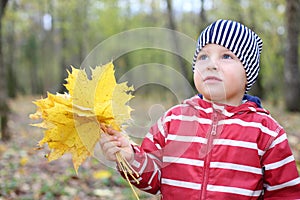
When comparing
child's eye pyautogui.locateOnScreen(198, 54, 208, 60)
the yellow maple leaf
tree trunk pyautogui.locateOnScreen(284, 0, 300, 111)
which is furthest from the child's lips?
tree trunk pyautogui.locateOnScreen(284, 0, 300, 111)

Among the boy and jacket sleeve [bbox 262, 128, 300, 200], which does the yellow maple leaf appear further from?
jacket sleeve [bbox 262, 128, 300, 200]

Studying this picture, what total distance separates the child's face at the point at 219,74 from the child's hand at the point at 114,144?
46 centimetres

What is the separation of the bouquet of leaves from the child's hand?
31 mm

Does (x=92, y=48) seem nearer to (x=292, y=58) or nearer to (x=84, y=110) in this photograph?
(x=292, y=58)

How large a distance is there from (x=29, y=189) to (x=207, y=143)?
3.10m

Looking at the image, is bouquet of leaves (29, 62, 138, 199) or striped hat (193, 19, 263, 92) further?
striped hat (193, 19, 263, 92)

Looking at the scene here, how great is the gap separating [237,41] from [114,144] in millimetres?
761

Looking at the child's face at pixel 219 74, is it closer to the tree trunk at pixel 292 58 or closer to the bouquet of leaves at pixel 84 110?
the bouquet of leaves at pixel 84 110

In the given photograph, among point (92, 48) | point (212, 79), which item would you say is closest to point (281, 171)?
point (212, 79)

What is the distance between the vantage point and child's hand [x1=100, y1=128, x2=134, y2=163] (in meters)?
1.82

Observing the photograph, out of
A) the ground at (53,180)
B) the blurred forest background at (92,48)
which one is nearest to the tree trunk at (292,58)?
the blurred forest background at (92,48)

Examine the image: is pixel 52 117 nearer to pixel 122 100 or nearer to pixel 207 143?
pixel 122 100

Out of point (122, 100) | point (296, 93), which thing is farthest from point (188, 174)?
point (296, 93)

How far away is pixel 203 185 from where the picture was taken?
1.93 metres
